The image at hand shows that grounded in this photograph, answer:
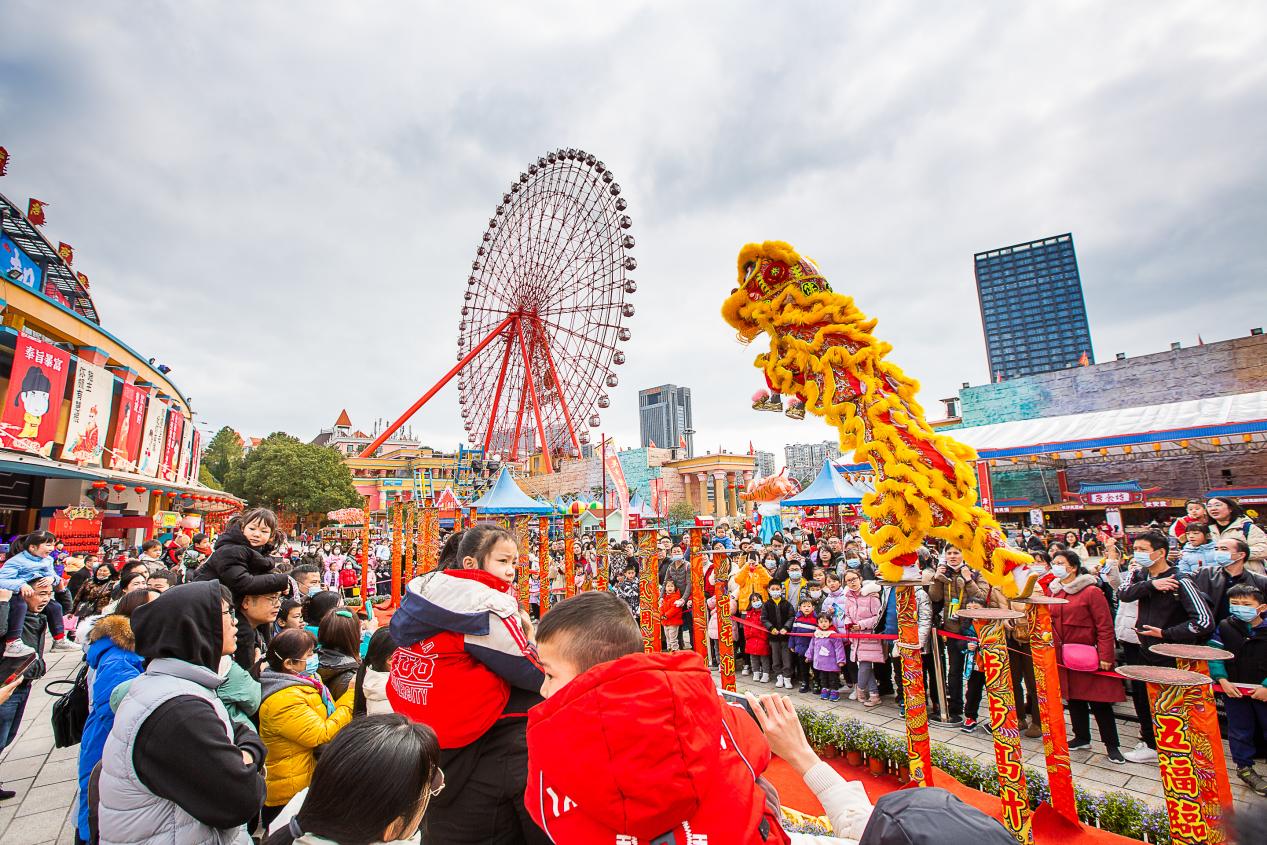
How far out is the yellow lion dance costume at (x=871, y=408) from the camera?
3.36 m

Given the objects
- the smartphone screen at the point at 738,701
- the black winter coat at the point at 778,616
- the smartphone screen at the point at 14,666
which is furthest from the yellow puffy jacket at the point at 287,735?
the black winter coat at the point at 778,616

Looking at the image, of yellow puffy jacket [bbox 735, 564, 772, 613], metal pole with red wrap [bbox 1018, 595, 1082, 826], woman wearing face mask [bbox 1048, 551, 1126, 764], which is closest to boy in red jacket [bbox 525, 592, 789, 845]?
metal pole with red wrap [bbox 1018, 595, 1082, 826]

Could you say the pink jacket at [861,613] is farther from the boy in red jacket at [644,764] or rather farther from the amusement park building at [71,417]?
the amusement park building at [71,417]

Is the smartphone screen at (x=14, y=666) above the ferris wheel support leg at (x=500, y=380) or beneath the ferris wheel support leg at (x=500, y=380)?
→ beneath

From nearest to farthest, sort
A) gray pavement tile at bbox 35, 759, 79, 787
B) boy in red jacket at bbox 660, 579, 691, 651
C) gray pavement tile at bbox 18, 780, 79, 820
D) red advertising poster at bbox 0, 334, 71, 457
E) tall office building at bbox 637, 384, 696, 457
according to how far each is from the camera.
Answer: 1. gray pavement tile at bbox 18, 780, 79, 820
2. gray pavement tile at bbox 35, 759, 79, 787
3. boy in red jacket at bbox 660, 579, 691, 651
4. red advertising poster at bbox 0, 334, 71, 457
5. tall office building at bbox 637, 384, 696, 457

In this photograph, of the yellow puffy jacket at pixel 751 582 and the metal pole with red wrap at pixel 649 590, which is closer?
the metal pole with red wrap at pixel 649 590

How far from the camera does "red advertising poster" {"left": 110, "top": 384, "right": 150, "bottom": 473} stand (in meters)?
16.5

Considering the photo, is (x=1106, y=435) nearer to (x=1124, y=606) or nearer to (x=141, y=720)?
(x=1124, y=606)

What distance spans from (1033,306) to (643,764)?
13574 cm

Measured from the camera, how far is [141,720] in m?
1.70

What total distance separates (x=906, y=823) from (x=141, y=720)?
2.07 metres

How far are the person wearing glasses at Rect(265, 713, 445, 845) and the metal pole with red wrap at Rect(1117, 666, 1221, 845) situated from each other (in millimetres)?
2816

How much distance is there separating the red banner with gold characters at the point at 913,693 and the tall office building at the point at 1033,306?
123274mm

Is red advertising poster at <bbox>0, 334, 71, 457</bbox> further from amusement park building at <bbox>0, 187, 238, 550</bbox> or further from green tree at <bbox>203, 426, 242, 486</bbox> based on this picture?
green tree at <bbox>203, 426, 242, 486</bbox>
